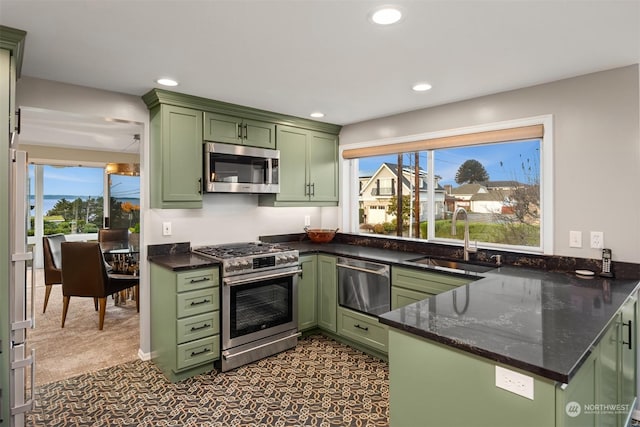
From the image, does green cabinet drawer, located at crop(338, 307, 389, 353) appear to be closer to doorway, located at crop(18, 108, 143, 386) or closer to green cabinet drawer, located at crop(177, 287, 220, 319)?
green cabinet drawer, located at crop(177, 287, 220, 319)

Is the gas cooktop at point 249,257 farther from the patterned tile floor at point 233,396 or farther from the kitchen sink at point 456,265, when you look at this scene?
the kitchen sink at point 456,265

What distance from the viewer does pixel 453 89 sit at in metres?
2.88

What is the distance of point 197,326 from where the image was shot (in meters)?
2.86

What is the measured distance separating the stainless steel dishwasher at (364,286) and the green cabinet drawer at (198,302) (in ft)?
3.93

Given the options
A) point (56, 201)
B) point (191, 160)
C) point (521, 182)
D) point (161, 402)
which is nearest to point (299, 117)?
point (191, 160)

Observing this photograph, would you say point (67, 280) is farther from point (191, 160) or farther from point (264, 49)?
point (264, 49)

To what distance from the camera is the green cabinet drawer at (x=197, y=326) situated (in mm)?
2771

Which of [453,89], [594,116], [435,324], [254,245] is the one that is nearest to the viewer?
[435,324]

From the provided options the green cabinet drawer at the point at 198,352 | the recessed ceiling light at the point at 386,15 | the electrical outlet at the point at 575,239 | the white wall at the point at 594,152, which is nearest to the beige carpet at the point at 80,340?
the green cabinet drawer at the point at 198,352

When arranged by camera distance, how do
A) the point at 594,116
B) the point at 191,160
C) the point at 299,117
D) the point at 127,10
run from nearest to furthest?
the point at 127,10 → the point at 594,116 → the point at 191,160 → the point at 299,117

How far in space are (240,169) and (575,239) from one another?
281cm

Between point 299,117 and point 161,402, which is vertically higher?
point 299,117

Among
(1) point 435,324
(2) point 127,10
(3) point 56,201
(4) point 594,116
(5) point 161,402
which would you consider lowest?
(5) point 161,402

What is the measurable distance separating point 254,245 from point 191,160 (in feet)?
3.45
